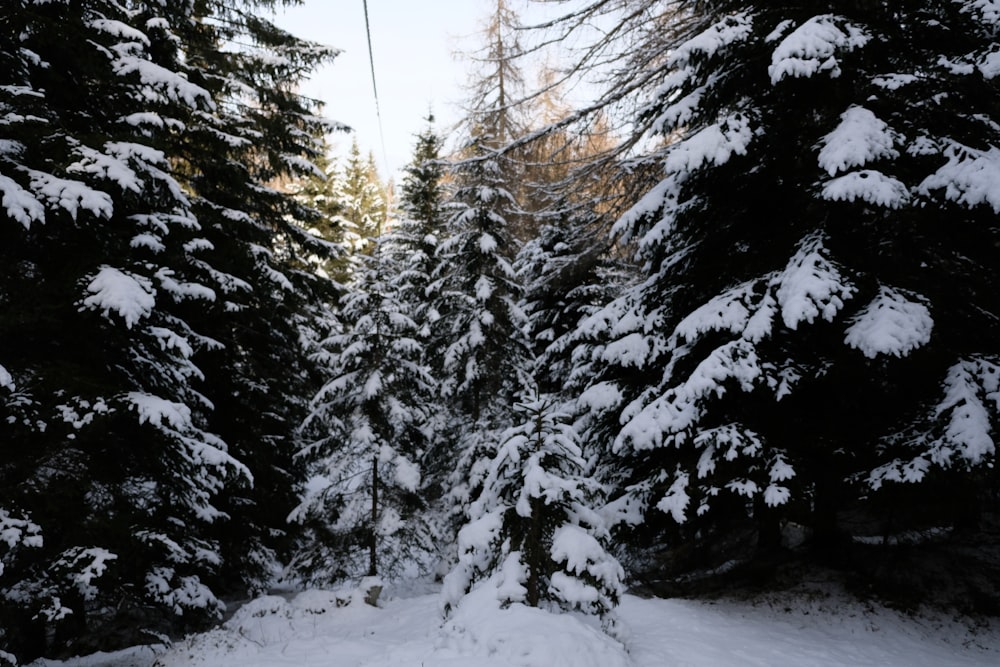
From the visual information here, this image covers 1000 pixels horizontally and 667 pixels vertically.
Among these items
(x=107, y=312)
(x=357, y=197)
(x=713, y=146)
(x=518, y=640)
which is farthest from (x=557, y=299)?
(x=357, y=197)

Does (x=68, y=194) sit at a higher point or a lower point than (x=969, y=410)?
higher

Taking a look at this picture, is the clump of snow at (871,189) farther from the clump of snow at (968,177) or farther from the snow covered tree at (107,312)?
the snow covered tree at (107,312)

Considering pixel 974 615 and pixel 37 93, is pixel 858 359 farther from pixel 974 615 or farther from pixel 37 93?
pixel 37 93

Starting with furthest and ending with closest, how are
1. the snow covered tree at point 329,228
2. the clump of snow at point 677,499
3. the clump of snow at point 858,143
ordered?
the snow covered tree at point 329,228
the clump of snow at point 677,499
the clump of snow at point 858,143

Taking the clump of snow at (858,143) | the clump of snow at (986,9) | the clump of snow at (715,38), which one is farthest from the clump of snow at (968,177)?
the clump of snow at (715,38)

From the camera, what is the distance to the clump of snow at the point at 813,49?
6191 mm

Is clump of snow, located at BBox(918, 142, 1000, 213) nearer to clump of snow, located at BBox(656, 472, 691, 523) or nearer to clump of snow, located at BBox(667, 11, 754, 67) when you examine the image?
clump of snow, located at BBox(667, 11, 754, 67)

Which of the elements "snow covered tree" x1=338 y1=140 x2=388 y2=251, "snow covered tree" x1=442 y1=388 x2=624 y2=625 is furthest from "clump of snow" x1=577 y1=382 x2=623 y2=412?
"snow covered tree" x1=338 y1=140 x2=388 y2=251

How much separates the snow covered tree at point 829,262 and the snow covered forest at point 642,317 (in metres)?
0.05

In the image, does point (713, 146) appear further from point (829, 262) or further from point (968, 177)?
point (968, 177)

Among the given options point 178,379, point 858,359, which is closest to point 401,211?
point 178,379

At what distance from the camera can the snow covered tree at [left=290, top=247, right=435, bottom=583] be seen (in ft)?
42.9

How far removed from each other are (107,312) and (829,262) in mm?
9122

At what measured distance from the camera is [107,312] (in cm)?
623
